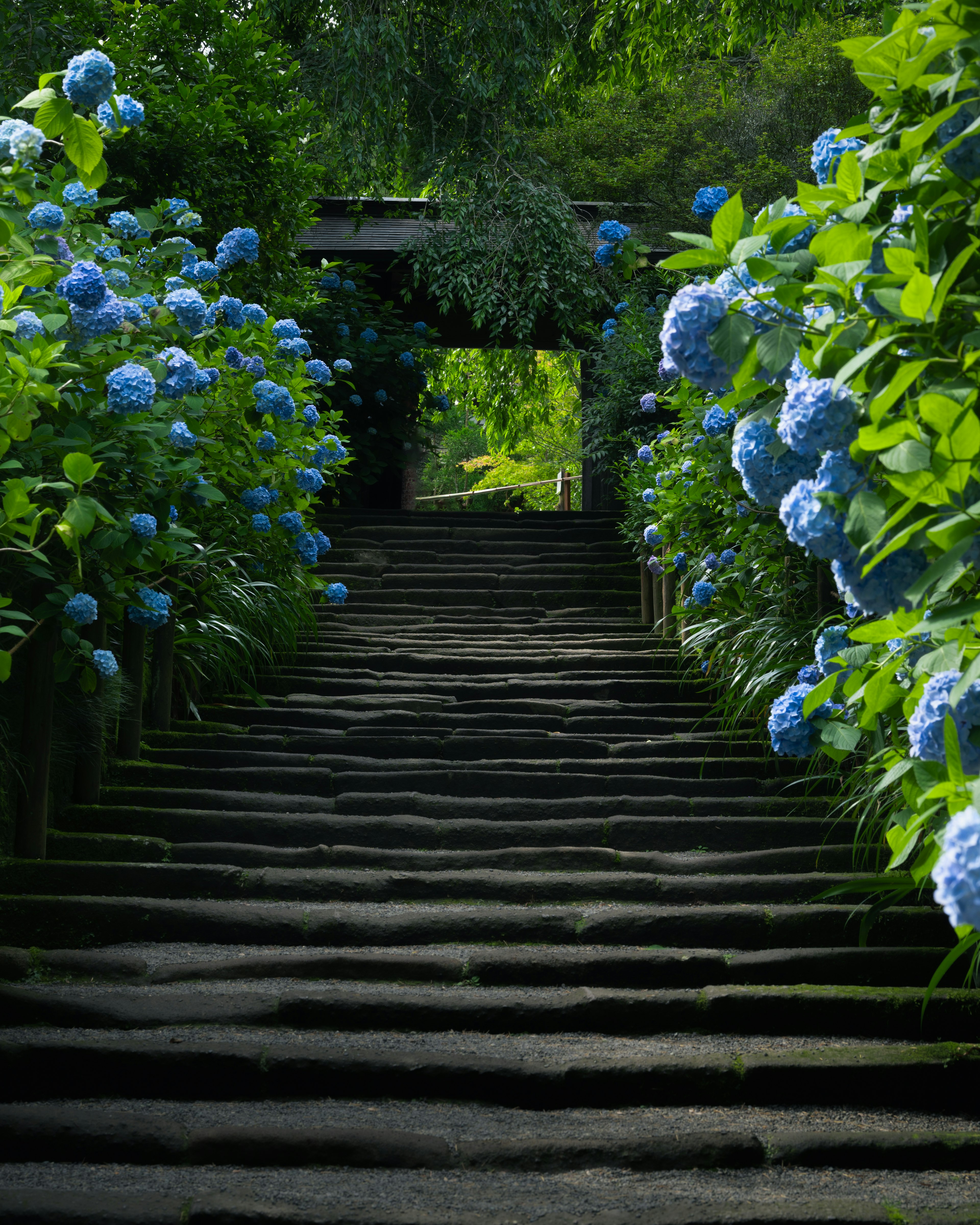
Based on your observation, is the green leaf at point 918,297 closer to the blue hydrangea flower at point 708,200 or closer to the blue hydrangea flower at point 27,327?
the blue hydrangea flower at point 27,327

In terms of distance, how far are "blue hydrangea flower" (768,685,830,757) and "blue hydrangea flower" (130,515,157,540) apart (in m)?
1.93

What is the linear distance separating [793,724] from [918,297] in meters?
1.96

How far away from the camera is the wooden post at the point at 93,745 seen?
3.91m

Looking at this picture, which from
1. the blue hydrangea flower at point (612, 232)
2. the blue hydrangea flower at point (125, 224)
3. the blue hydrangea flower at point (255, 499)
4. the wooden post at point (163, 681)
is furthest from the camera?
the blue hydrangea flower at point (612, 232)

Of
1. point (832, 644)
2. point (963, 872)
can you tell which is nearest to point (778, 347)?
point (963, 872)

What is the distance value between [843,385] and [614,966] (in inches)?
88.0

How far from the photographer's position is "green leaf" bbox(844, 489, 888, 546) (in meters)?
1.42

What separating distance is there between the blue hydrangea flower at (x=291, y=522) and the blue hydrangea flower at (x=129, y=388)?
2337mm

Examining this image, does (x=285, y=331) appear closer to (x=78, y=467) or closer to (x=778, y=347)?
(x=78, y=467)

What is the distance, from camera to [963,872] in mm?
1029

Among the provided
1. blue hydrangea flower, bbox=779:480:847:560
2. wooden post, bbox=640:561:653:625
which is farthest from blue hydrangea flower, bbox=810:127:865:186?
wooden post, bbox=640:561:653:625

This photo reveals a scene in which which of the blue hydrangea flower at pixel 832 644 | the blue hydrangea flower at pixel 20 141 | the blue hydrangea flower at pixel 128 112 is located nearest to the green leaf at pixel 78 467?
the blue hydrangea flower at pixel 20 141

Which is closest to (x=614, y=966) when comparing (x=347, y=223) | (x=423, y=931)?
(x=423, y=931)

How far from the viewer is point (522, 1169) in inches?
94.6
